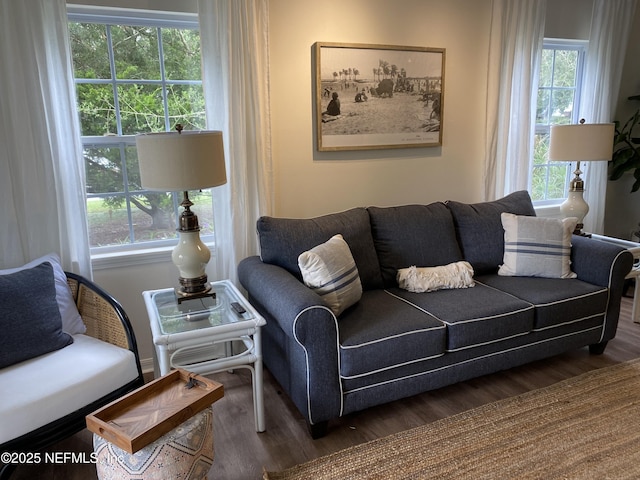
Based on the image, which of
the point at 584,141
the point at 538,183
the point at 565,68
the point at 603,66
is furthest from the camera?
the point at 538,183

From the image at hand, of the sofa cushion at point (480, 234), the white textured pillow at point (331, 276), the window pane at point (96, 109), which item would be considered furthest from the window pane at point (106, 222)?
the sofa cushion at point (480, 234)

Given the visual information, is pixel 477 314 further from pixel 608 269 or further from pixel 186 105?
pixel 186 105

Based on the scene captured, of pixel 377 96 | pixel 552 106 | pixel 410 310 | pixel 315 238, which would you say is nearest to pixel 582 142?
pixel 552 106

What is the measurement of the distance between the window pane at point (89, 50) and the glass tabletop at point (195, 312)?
128 cm

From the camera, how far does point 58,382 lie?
5.85 feet

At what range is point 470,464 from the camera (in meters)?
1.91

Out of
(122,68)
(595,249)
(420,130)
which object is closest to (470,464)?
(595,249)

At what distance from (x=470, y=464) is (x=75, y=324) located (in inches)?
75.1

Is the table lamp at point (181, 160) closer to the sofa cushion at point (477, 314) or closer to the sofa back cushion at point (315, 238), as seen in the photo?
the sofa back cushion at point (315, 238)

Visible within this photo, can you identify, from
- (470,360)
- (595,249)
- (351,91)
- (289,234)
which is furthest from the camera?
(351,91)

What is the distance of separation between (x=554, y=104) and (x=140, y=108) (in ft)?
11.0

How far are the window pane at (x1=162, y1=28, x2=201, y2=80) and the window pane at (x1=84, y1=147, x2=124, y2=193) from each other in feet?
1.86

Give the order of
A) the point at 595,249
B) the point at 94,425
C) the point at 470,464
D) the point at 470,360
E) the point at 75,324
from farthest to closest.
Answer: the point at 595,249, the point at 470,360, the point at 75,324, the point at 470,464, the point at 94,425

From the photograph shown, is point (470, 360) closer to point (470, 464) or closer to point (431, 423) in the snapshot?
point (431, 423)
